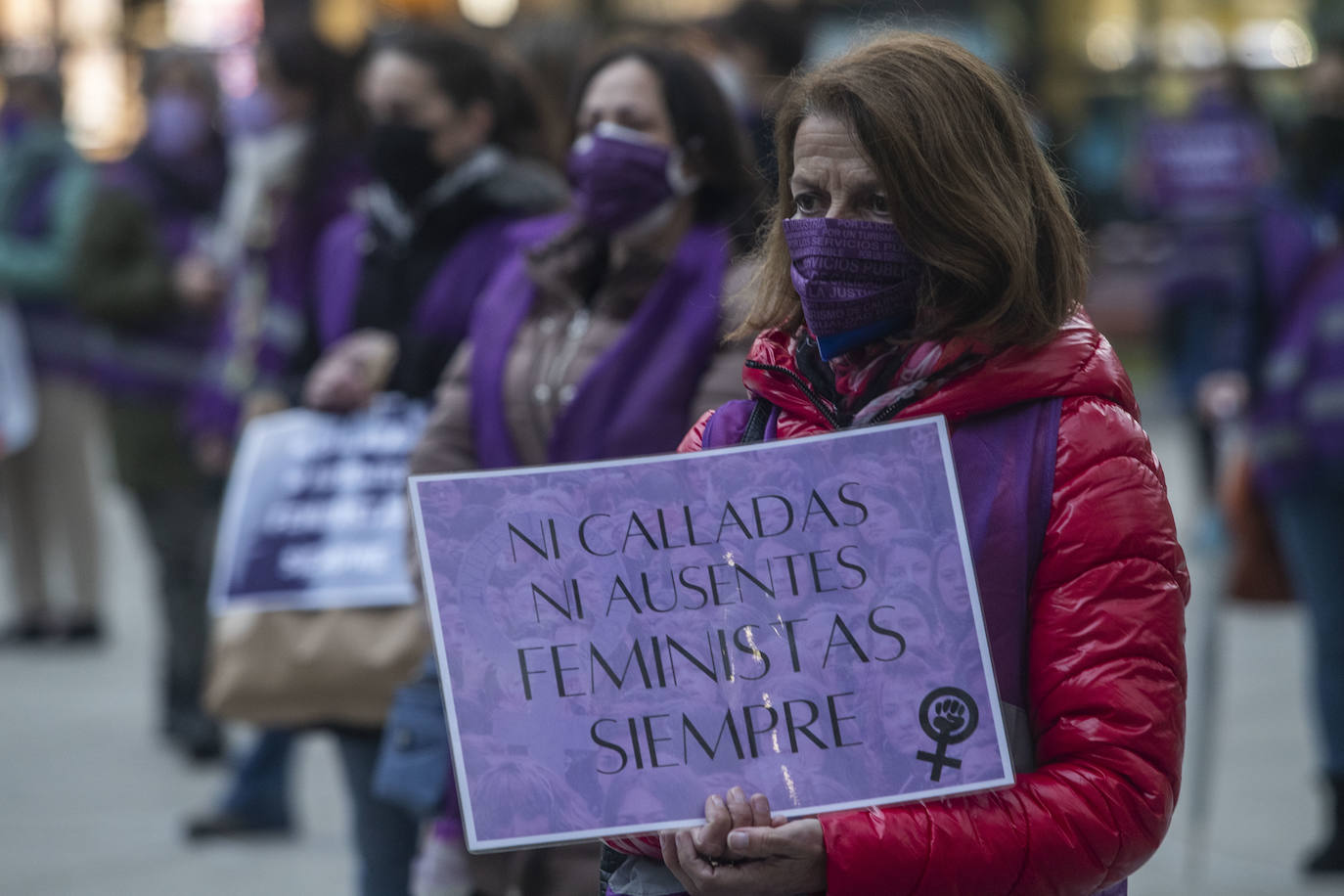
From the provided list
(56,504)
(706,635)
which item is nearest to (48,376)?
(56,504)

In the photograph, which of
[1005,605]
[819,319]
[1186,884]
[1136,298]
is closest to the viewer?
[1005,605]

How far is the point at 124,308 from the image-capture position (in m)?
6.84

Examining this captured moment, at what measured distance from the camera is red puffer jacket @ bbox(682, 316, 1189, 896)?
1.83 m

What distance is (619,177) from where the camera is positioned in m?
3.18

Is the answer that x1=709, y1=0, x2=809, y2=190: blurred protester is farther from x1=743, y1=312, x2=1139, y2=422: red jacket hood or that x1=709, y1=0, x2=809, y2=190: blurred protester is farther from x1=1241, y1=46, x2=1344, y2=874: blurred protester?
x1=743, y1=312, x2=1139, y2=422: red jacket hood

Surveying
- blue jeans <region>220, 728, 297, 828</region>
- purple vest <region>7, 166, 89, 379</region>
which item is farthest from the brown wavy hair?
purple vest <region>7, 166, 89, 379</region>

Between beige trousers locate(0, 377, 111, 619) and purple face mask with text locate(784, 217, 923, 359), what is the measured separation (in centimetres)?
692

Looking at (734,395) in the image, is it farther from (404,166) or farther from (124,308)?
(124,308)

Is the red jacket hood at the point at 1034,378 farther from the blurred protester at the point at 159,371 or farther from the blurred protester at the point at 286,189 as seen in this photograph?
the blurred protester at the point at 159,371

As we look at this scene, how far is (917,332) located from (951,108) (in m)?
0.24

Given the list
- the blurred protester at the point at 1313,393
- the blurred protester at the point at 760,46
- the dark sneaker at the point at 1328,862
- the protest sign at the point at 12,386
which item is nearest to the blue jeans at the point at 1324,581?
the blurred protester at the point at 1313,393

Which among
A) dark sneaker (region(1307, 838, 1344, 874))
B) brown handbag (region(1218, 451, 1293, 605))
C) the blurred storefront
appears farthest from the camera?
the blurred storefront

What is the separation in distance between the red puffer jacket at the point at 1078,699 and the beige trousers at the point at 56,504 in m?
7.15

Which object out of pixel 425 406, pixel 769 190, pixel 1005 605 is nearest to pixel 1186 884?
pixel 425 406
